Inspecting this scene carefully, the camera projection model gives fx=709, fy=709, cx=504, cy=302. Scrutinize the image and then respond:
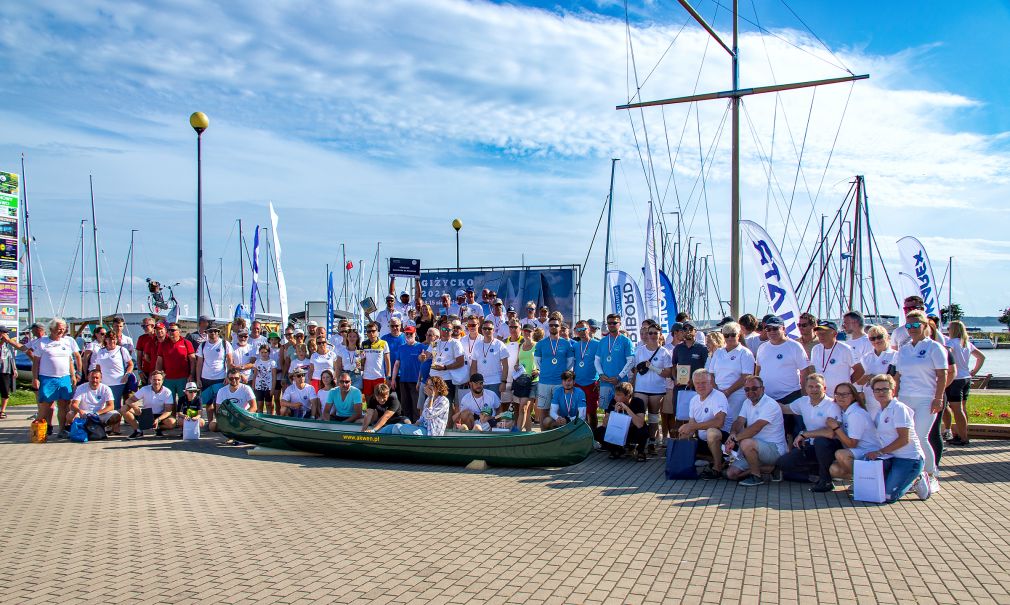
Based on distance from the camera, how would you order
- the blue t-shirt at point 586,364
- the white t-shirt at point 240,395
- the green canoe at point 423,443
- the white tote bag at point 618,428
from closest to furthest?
the green canoe at point 423,443, the white tote bag at point 618,428, the blue t-shirt at point 586,364, the white t-shirt at point 240,395

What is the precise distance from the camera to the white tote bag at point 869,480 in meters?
7.18

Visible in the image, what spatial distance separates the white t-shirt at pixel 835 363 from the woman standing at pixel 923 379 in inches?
23.7

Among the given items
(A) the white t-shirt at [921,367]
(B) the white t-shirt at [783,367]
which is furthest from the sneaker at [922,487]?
(B) the white t-shirt at [783,367]

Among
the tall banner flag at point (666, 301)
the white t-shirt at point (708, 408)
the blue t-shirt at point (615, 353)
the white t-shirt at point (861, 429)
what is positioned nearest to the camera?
the white t-shirt at point (861, 429)

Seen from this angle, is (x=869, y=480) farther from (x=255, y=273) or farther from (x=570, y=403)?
(x=255, y=273)

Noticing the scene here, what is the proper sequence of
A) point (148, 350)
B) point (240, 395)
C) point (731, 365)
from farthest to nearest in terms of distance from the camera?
point (148, 350) → point (240, 395) → point (731, 365)

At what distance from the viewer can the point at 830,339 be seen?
29.1 feet

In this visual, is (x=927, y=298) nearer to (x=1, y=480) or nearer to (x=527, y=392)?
(x=527, y=392)

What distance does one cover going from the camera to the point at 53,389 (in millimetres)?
12125

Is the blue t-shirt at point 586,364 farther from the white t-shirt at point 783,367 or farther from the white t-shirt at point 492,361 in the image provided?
the white t-shirt at point 783,367

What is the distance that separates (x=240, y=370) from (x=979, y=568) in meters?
11.2

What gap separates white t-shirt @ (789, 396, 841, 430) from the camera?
802cm

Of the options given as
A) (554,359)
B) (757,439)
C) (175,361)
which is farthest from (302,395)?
(757,439)

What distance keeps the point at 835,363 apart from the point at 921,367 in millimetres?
958
